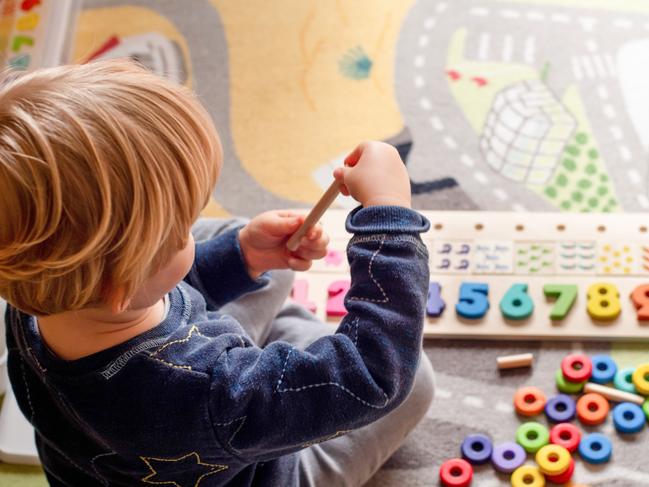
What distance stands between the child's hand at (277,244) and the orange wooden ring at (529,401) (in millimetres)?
304

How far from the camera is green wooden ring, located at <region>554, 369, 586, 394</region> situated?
3.47 ft

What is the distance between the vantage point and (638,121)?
4.37 ft

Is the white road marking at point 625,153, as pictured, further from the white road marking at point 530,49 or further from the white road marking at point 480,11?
the white road marking at point 480,11

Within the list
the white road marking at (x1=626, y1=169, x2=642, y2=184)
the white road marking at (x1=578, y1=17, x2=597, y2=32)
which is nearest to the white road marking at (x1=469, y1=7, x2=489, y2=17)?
the white road marking at (x1=578, y1=17, x2=597, y2=32)

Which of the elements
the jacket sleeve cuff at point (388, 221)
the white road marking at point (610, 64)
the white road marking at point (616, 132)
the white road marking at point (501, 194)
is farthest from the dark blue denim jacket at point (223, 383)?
the white road marking at point (610, 64)

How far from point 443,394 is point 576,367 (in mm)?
155

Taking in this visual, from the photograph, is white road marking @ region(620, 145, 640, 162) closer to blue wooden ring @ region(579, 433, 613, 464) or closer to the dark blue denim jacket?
blue wooden ring @ region(579, 433, 613, 464)

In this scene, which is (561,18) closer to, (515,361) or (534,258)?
(534,258)

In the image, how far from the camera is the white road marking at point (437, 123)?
138 centimetres

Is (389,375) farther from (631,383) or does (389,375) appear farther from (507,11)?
(507,11)

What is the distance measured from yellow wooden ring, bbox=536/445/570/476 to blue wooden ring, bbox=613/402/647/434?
0.22 ft

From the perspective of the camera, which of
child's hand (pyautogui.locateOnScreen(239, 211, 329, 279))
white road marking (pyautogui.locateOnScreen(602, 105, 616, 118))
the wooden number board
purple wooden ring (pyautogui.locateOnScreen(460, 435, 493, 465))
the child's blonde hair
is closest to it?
the child's blonde hair

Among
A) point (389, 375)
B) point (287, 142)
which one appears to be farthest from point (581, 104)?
point (389, 375)

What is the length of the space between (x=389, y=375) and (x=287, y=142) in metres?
0.71
